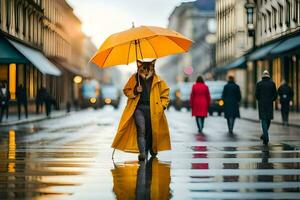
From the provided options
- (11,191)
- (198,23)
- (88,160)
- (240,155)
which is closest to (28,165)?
(88,160)

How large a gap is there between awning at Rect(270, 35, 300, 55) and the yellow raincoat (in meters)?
24.6

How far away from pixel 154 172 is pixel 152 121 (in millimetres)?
1816

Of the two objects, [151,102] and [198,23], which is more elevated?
[198,23]

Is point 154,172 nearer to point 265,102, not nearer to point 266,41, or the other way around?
point 265,102

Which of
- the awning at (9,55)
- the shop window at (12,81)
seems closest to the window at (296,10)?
the awning at (9,55)

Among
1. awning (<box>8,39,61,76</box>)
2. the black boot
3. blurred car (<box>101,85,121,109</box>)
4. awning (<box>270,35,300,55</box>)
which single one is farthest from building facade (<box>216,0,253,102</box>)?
the black boot

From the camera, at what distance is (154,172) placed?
35.7 feet

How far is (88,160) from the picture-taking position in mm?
12992

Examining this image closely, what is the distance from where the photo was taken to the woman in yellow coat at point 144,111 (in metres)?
12.5

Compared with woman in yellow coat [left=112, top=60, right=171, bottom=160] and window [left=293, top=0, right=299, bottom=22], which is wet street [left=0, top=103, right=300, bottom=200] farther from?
window [left=293, top=0, right=299, bottom=22]

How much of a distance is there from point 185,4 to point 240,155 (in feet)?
468

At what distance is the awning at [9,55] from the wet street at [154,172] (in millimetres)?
18787

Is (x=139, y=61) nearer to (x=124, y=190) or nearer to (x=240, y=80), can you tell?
(x=124, y=190)

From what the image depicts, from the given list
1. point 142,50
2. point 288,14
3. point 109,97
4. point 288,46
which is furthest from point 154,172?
point 109,97
